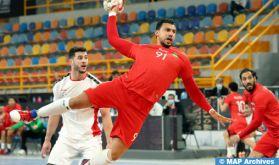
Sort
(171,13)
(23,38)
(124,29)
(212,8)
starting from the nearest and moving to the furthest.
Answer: (212,8)
(171,13)
(124,29)
(23,38)

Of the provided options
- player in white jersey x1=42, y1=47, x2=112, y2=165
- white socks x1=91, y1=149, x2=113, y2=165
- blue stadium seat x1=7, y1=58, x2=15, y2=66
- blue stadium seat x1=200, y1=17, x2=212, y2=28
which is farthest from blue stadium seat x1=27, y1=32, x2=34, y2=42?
white socks x1=91, y1=149, x2=113, y2=165

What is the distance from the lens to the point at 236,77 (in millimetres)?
22219

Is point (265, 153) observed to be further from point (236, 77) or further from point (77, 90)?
point (236, 77)

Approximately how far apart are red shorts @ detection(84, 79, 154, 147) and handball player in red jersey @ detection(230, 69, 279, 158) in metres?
2.41

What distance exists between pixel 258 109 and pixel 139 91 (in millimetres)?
2820

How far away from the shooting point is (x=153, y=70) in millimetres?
7746

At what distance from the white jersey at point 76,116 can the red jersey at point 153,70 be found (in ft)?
3.03

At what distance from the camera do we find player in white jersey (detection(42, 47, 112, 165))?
838cm

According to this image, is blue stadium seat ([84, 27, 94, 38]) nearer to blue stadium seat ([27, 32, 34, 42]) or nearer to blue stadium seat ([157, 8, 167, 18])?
blue stadium seat ([27, 32, 34, 42])

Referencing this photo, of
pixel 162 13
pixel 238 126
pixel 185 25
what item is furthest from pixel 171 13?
pixel 238 126

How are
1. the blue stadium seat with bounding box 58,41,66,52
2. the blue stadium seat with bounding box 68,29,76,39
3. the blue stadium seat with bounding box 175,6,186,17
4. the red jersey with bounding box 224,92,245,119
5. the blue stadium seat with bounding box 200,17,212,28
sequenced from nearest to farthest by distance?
the red jersey with bounding box 224,92,245,119 < the blue stadium seat with bounding box 200,17,212,28 < the blue stadium seat with bounding box 175,6,186,17 < the blue stadium seat with bounding box 58,41,66,52 < the blue stadium seat with bounding box 68,29,76,39

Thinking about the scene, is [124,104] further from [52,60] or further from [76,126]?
[52,60]

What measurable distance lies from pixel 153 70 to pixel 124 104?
0.53 m

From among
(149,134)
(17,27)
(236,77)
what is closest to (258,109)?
(149,134)
